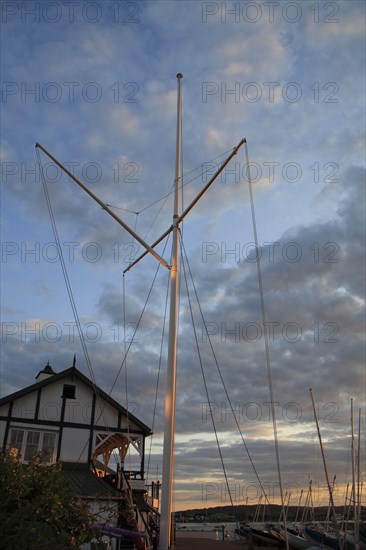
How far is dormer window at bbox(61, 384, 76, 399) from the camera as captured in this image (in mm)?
28603

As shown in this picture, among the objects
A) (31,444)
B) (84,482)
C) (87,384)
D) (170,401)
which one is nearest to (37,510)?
(170,401)

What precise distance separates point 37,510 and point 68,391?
18.3m

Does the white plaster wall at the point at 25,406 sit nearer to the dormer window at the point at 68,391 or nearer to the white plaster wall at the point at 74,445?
the dormer window at the point at 68,391

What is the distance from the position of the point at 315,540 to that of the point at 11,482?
102 ft

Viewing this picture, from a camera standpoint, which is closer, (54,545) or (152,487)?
(54,545)

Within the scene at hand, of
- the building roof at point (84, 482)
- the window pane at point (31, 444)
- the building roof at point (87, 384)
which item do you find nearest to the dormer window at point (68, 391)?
the building roof at point (87, 384)

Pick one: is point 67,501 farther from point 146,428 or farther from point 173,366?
point 146,428

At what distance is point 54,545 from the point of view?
9859 millimetres

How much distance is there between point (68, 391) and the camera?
1133 inches

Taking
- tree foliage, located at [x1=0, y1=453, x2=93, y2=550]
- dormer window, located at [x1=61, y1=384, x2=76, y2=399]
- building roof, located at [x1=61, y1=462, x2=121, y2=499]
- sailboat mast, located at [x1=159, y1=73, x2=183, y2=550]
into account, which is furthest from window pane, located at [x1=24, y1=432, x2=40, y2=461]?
sailboat mast, located at [x1=159, y1=73, x2=183, y2=550]

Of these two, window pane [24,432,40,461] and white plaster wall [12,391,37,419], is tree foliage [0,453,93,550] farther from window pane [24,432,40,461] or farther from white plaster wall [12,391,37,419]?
white plaster wall [12,391,37,419]

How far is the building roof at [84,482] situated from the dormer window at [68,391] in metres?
3.54

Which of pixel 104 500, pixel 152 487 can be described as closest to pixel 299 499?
pixel 152 487

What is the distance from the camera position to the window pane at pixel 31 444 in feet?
88.4
